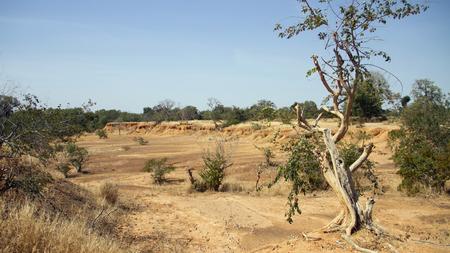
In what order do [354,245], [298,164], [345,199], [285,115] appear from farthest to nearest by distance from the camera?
[285,115]
[298,164]
[345,199]
[354,245]

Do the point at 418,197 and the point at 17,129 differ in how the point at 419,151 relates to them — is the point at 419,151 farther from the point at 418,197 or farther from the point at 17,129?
the point at 17,129

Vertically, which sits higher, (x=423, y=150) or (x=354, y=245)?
(x=423, y=150)

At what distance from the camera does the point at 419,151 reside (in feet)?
52.3

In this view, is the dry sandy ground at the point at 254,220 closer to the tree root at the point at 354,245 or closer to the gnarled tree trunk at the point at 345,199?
the tree root at the point at 354,245

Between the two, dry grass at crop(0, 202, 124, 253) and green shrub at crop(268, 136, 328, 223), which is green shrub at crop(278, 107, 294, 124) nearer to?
green shrub at crop(268, 136, 328, 223)

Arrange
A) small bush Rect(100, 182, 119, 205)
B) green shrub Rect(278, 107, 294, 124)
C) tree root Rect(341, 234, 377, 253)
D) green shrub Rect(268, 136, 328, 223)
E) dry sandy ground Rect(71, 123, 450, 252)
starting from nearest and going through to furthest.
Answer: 1. tree root Rect(341, 234, 377, 253)
2. dry sandy ground Rect(71, 123, 450, 252)
3. green shrub Rect(268, 136, 328, 223)
4. green shrub Rect(278, 107, 294, 124)
5. small bush Rect(100, 182, 119, 205)

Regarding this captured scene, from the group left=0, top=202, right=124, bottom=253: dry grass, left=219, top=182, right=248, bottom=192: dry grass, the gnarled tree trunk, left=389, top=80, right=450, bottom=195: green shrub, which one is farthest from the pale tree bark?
left=219, top=182, right=248, bottom=192: dry grass

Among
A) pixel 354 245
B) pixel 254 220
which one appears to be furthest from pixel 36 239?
pixel 254 220

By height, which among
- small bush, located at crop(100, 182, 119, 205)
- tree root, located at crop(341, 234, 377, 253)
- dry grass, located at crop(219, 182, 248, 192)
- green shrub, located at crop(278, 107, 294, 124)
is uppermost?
green shrub, located at crop(278, 107, 294, 124)

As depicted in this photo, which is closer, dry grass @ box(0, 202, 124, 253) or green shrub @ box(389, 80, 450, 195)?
dry grass @ box(0, 202, 124, 253)

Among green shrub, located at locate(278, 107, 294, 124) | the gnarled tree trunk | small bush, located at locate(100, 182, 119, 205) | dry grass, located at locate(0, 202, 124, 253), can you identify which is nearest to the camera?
dry grass, located at locate(0, 202, 124, 253)

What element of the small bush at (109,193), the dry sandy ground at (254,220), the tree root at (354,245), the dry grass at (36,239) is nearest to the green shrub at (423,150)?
the dry sandy ground at (254,220)

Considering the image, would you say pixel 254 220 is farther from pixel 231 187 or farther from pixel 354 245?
pixel 231 187

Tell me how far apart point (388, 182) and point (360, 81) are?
11.4 metres
